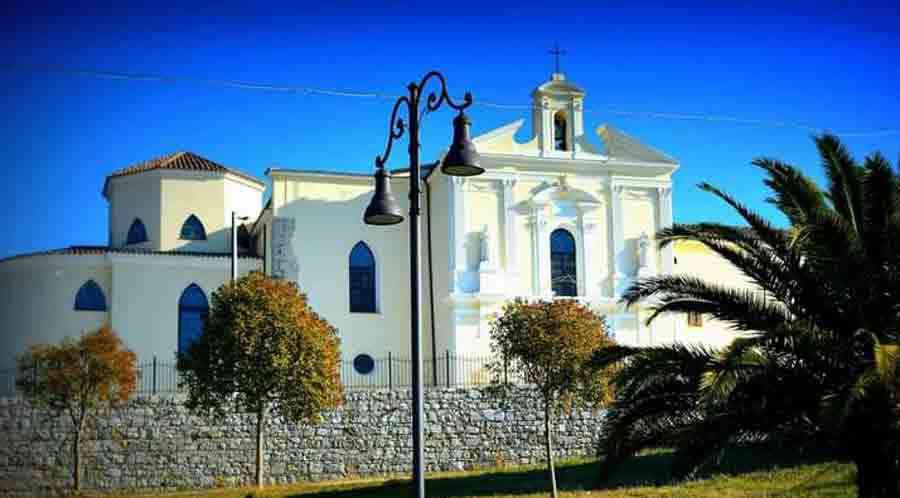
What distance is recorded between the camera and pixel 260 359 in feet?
87.8

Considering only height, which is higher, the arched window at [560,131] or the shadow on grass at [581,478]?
the arched window at [560,131]

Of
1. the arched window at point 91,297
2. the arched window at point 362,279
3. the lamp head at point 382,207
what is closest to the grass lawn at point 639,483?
the arched window at point 362,279

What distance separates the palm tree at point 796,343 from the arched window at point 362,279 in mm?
21236

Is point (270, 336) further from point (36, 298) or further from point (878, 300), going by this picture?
point (878, 300)

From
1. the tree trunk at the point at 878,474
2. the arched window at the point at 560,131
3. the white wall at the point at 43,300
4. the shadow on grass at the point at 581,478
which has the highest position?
the arched window at the point at 560,131

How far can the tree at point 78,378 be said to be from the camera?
27.1 metres

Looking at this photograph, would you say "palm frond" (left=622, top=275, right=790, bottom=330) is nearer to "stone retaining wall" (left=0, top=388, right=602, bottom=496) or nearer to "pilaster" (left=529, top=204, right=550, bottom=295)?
"stone retaining wall" (left=0, top=388, right=602, bottom=496)

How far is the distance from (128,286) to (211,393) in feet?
34.8

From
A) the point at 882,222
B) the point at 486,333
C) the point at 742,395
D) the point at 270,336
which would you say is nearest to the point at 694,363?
the point at 742,395

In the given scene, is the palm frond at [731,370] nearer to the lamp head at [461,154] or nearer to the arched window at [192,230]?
the lamp head at [461,154]

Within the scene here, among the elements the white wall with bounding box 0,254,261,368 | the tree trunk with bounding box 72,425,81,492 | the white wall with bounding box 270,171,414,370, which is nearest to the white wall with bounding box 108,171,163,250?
the white wall with bounding box 0,254,261,368

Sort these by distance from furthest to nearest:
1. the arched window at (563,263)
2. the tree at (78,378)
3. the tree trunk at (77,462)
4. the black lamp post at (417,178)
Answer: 1. the arched window at (563,263)
2. the tree trunk at (77,462)
3. the tree at (78,378)
4. the black lamp post at (417,178)

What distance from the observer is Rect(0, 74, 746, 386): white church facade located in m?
36.3

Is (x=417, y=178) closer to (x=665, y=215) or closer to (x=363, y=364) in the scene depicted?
(x=363, y=364)
